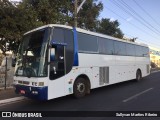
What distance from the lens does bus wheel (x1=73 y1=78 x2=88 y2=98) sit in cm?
1018

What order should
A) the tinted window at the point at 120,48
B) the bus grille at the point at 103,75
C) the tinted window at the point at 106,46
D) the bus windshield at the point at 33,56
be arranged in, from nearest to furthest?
the bus windshield at the point at 33,56 < the bus grille at the point at 103,75 < the tinted window at the point at 106,46 < the tinted window at the point at 120,48

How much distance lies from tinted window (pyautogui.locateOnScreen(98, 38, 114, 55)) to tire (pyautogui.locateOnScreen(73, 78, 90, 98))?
240 centimetres

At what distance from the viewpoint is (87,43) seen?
11.2 meters

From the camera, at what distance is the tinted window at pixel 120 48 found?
14242 millimetres

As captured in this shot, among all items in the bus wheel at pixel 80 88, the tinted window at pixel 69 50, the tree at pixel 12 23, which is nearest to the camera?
the tinted window at pixel 69 50

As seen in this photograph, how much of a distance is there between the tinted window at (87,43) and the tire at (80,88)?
1.48 metres

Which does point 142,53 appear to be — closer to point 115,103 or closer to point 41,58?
point 115,103

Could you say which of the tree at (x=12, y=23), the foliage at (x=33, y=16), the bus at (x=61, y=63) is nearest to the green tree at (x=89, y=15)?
the foliage at (x=33, y=16)

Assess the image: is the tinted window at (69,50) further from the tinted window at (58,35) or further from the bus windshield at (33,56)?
the bus windshield at (33,56)

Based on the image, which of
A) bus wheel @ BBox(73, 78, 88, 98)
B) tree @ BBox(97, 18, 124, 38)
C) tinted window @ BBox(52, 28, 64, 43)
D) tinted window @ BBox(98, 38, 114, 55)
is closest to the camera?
tinted window @ BBox(52, 28, 64, 43)

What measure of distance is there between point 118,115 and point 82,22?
681 inches

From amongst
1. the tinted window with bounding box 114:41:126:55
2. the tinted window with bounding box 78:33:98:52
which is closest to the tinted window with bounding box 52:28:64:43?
the tinted window with bounding box 78:33:98:52

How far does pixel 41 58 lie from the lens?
337 inches

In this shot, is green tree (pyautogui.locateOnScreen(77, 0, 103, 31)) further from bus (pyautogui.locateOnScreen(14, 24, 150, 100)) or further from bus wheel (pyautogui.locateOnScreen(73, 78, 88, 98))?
bus wheel (pyautogui.locateOnScreen(73, 78, 88, 98))
